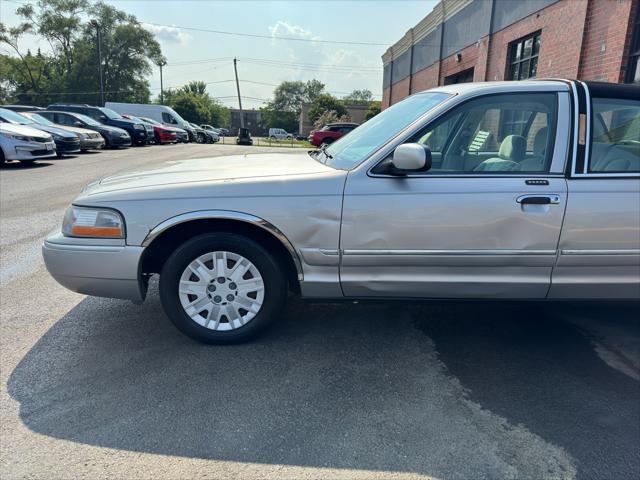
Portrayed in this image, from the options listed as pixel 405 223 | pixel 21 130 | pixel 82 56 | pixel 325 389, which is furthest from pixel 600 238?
pixel 82 56

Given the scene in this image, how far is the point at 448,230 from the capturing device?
9.58ft

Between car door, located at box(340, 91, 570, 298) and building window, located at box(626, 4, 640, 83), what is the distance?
661cm

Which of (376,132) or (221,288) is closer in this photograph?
(221,288)

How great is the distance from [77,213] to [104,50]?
5964cm

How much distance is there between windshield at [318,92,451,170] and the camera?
10.4 feet

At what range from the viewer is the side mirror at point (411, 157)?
276 centimetres

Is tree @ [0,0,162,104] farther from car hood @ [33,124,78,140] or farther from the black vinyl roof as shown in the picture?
the black vinyl roof

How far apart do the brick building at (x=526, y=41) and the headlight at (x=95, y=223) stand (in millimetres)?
8741

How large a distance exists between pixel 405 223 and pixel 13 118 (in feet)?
45.5

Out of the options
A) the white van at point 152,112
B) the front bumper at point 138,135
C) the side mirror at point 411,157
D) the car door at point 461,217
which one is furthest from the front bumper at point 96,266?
the white van at point 152,112

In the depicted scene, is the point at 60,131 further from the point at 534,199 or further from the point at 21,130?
the point at 534,199

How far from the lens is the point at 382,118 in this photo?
3721 mm

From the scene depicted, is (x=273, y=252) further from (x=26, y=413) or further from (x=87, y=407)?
(x=26, y=413)

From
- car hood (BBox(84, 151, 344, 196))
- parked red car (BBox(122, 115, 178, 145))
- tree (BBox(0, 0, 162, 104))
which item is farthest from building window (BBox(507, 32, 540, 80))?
tree (BBox(0, 0, 162, 104))
